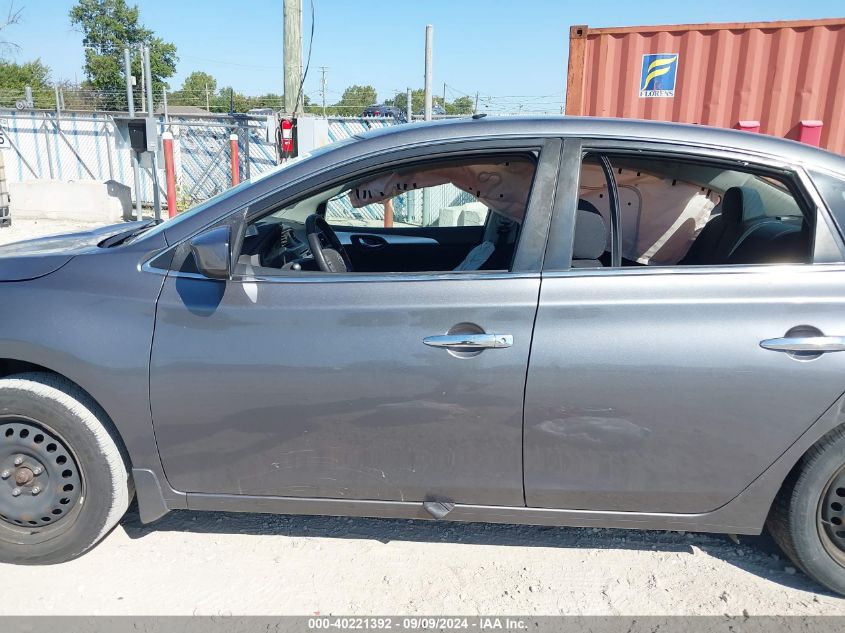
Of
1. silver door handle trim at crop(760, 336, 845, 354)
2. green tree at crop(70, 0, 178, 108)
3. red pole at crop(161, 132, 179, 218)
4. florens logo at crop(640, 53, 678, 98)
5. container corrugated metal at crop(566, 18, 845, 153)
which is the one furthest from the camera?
green tree at crop(70, 0, 178, 108)

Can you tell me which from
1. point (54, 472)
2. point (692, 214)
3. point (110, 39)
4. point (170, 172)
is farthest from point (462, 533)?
point (110, 39)

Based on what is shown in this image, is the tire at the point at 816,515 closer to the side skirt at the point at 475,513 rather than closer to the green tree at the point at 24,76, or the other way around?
the side skirt at the point at 475,513

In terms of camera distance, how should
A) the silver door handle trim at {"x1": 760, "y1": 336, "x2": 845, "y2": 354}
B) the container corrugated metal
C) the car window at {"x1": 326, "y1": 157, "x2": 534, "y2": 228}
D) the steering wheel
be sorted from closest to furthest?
the silver door handle trim at {"x1": 760, "y1": 336, "x2": 845, "y2": 354}, the car window at {"x1": 326, "y1": 157, "x2": 534, "y2": 228}, the steering wheel, the container corrugated metal

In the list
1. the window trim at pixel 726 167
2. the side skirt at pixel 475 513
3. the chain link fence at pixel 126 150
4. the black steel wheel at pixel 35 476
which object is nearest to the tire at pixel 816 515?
the side skirt at pixel 475 513

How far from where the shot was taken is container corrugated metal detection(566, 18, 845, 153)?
263 inches

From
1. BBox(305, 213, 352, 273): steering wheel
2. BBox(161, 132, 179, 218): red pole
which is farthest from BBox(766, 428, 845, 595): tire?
BBox(161, 132, 179, 218): red pole

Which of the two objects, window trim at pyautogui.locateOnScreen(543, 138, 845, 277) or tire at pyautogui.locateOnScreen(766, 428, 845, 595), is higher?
window trim at pyautogui.locateOnScreen(543, 138, 845, 277)

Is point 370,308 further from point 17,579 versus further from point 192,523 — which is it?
point 17,579

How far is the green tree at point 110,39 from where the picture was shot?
60.8 meters

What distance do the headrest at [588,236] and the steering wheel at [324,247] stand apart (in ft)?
3.19

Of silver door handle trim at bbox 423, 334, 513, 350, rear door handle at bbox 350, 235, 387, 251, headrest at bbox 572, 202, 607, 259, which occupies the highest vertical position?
headrest at bbox 572, 202, 607, 259

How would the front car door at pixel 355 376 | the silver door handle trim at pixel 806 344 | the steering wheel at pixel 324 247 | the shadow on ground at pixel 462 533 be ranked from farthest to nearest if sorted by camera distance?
the shadow on ground at pixel 462 533 < the steering wheel at pixel 324 247 < the front car door at pixel 355 376 < the silver door handle trim at pixel 806 344

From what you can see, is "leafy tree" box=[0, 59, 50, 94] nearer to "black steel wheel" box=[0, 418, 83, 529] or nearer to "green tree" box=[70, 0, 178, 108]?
"green tree" box=[70, 0, 178, 108]

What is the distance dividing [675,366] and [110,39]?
73787 mm
